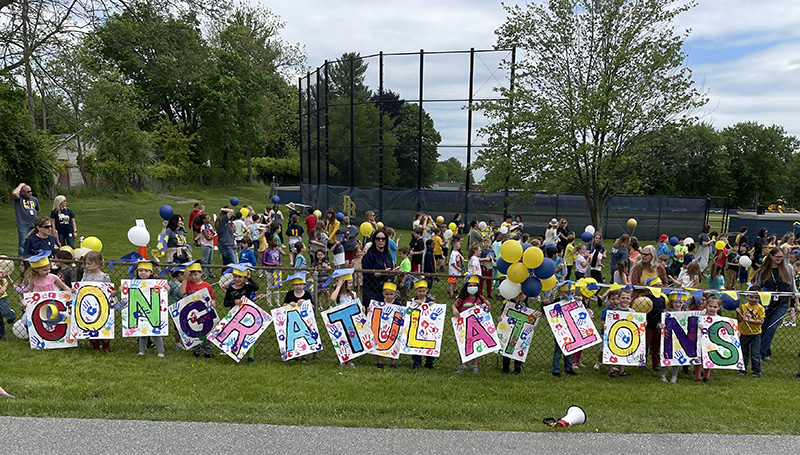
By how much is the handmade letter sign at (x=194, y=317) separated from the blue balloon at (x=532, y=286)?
13.1 ft

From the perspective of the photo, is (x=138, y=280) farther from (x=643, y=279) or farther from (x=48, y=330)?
(x=643, y=279)

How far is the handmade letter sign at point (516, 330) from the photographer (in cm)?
705

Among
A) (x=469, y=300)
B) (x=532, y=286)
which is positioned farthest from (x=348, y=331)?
(x=532, y=286)

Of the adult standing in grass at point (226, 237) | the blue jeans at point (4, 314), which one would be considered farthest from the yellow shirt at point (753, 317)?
the blue jeans at point (4, 314)

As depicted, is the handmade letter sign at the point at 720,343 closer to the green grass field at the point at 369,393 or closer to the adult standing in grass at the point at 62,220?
the green grass field at the point at 369,393

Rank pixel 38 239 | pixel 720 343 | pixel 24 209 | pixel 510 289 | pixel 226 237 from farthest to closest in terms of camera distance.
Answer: pixel 24 209, pixel 226 237, pixel 38 239, pixel 720 343, pixel 510 289

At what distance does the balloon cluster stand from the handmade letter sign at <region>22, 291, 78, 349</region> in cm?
565

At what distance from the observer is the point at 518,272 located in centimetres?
673

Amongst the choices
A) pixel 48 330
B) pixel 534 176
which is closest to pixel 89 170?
pixel 534 176

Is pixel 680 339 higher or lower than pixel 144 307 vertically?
lower

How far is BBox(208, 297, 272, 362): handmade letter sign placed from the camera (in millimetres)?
7047

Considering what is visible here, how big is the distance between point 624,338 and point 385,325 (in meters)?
3.03

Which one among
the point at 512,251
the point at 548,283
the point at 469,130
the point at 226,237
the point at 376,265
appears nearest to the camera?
the point at 512,251

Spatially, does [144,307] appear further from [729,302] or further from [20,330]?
[729,302]
